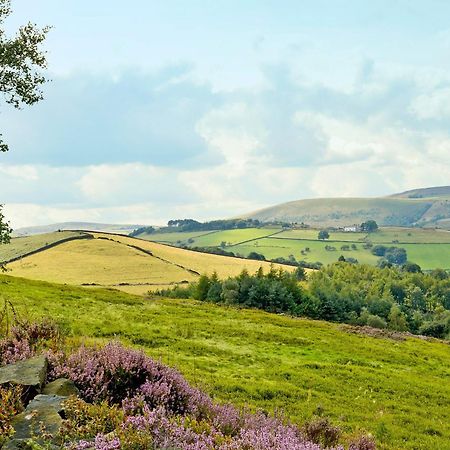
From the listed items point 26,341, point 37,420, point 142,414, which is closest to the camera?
point 37,420

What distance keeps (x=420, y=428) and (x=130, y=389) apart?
1400 cm

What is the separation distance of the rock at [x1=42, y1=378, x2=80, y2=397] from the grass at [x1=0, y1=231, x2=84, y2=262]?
14931cm

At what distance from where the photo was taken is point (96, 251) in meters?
156

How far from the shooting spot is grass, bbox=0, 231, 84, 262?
15400 centimetres

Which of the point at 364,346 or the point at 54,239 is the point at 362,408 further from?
the point at 54,239

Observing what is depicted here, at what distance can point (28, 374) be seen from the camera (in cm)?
856

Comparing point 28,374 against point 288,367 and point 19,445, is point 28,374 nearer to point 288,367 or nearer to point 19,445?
point 19,445

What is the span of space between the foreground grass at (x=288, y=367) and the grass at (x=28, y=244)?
390 ft

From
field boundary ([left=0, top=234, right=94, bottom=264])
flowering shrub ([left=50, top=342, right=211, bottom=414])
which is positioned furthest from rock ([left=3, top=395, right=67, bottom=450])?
field boundary ([left=0, top=234, right=94, bottom=264])

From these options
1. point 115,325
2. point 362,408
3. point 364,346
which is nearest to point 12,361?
point 362,408

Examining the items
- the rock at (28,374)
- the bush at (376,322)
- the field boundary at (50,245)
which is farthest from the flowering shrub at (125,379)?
the field boundary at (50,245)

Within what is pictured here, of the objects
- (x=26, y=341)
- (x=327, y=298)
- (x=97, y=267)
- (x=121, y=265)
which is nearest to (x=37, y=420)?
(x=26, y=341)

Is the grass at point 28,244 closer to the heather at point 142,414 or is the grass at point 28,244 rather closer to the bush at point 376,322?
the bush at point 376,322

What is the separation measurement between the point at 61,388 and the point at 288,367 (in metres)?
19.0
